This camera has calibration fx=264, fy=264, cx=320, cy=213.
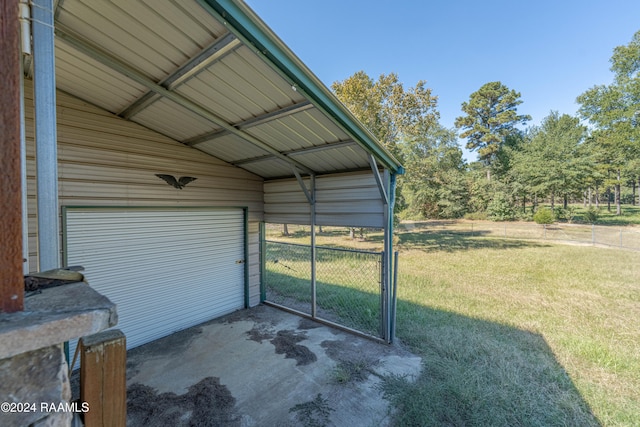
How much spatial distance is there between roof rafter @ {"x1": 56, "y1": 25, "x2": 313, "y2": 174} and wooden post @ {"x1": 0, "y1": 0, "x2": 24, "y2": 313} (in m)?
2.10

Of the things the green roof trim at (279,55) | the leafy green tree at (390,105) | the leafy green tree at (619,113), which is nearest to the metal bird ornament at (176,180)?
the green roof trim at (279,55)

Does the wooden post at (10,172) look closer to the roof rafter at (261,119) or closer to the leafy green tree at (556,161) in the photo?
the roof rafter at (261,119)

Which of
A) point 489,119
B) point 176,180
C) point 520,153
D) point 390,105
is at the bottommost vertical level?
point 176,180

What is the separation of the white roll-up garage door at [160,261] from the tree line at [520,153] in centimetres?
884

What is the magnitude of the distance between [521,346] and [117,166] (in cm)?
568

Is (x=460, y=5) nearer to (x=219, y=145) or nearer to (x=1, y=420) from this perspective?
(x=219, y=145)

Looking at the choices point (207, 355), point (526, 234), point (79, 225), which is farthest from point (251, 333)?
point (526, 234)

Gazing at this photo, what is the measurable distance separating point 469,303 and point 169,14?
5732 mm

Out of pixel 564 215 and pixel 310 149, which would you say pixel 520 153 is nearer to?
pixel 564 215

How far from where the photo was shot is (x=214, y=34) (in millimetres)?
1833

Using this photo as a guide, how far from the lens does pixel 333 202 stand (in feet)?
12.9

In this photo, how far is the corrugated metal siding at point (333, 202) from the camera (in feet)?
11.5

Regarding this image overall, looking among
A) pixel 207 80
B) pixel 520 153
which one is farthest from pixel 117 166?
pixel 520 153

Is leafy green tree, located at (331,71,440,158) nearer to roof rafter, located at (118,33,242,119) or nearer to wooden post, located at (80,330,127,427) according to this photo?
roof rafter, located at (118,33,242,119)
